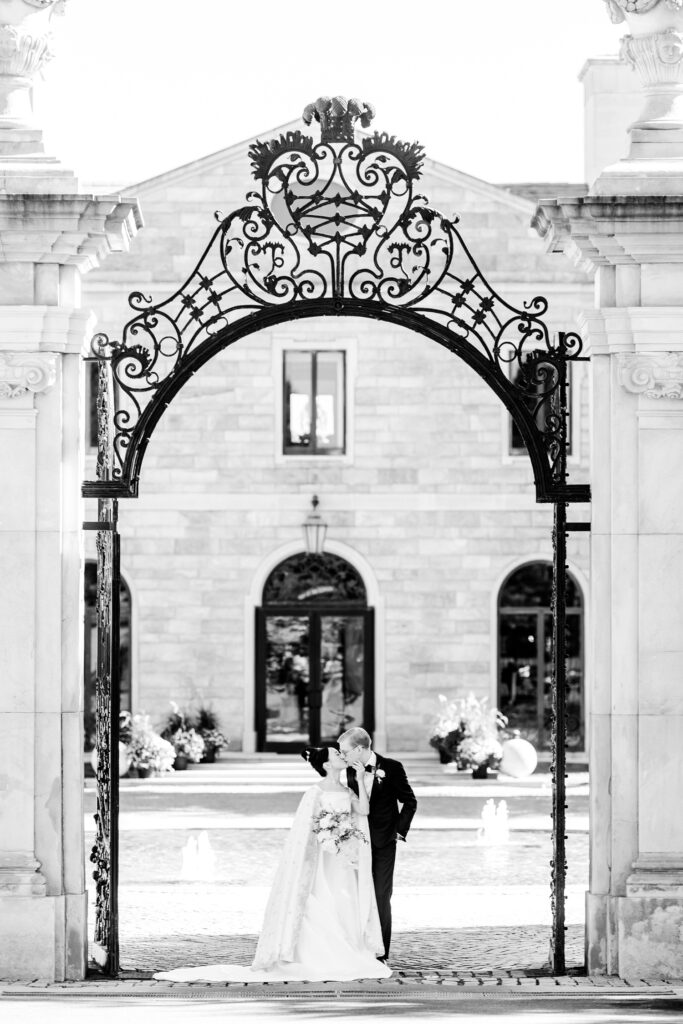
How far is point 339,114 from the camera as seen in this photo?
1009 cm

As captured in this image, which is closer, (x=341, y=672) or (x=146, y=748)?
(x=146, y=748)

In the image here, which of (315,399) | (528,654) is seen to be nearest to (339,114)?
(315,399)

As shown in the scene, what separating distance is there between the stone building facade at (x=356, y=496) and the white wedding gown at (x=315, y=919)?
1473cm

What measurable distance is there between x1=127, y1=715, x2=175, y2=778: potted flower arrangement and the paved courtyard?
201 millimetres

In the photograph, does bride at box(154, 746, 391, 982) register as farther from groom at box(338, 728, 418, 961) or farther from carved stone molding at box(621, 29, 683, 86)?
carved stone molding at box(621, 29, 683, 86)

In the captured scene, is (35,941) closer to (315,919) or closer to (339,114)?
(315,919)

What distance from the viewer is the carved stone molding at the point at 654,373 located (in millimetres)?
9961

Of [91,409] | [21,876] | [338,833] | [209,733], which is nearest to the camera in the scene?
[21,876]

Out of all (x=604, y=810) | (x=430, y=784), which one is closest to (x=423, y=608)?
(x=430, y=784)

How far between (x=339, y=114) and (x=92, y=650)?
1706cm

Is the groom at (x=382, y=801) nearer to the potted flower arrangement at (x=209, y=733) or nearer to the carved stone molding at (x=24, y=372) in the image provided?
the carved stone molding at (x=24, y=372)

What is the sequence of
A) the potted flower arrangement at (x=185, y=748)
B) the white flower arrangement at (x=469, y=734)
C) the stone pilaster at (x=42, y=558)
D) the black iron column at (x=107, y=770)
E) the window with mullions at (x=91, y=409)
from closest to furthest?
the stone pilaster at (x=42, y=558) < the black iron column at (x=107, y=770) < the white flower arrangement at (x=469, y=734) < the potted flower arrangement at (x=185, y=748) < the window with mullions at (x=91, y=409)

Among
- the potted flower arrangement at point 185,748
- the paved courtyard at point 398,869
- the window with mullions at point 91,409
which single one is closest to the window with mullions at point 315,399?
the window with mullions at point 91,409

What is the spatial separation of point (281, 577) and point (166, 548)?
5.50 ft
